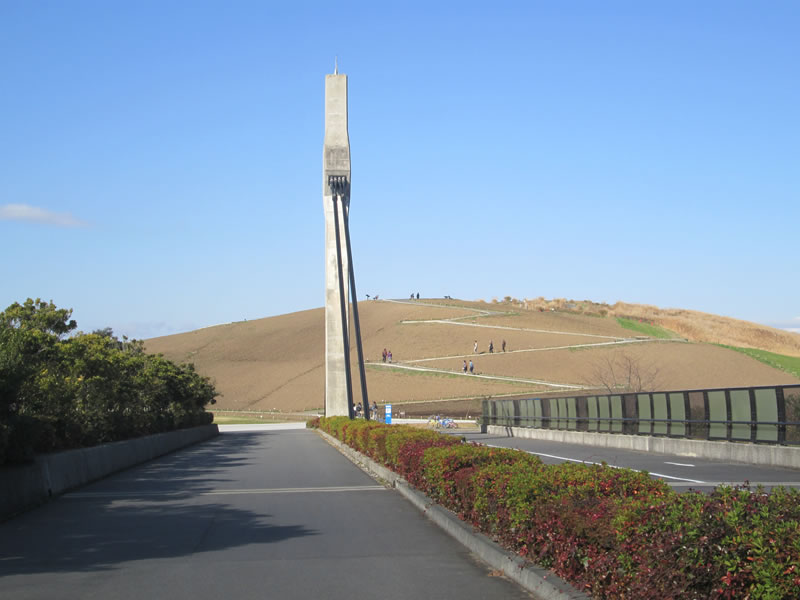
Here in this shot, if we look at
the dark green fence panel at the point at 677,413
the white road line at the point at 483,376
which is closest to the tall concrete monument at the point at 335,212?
the dark green fence panel at the point at 677,413

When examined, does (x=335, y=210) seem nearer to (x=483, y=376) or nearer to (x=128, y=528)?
(x=128, y=528)

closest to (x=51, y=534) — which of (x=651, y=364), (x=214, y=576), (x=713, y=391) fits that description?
(x=214, y=576)

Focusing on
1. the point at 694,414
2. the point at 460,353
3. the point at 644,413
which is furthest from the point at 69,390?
the point at 460,353

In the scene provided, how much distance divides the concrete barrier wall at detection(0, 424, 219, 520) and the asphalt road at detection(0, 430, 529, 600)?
0.91 feet

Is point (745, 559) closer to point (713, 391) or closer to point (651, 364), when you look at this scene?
point (713, 391)

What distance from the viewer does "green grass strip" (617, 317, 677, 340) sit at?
5290 inches

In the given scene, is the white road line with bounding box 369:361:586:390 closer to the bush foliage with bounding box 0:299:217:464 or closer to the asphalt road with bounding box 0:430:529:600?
the bush foliage with bounding box 0:299:217:464

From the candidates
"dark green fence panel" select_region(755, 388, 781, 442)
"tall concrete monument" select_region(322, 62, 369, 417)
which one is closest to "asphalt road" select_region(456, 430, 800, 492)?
"dark green fence panel" select_region(755, 388, 781, 442)

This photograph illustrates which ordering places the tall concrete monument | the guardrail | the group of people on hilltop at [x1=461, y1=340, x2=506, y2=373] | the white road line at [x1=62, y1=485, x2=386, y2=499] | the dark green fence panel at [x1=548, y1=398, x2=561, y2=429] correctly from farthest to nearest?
the group of people on hilltop at [x1=461, y1=340, x2=506, y2=373] → the tall concrete monument → the dark green fence panel at [x1=548, y1=398, x2=561, y2=429] → the guardrail → the white road line at [x1=62, y1=485, x2=386, y2=499]

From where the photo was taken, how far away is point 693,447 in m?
25.1

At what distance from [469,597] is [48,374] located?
593 inches

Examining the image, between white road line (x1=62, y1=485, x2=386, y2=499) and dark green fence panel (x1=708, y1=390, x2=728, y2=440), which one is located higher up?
dark green fence panel (x1=708, y1=390, x2=728, y2=440)

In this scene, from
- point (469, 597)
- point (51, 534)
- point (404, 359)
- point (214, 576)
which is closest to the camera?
point (469, 597)

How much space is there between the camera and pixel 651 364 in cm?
9681
